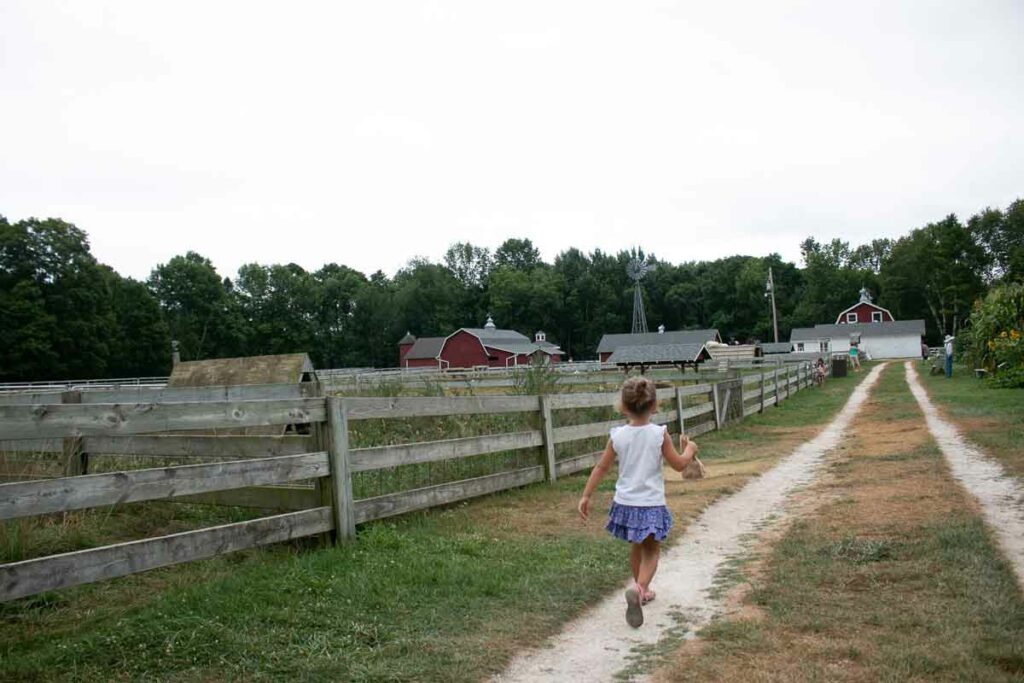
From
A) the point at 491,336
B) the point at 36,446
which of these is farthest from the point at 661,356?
the point at 36,446

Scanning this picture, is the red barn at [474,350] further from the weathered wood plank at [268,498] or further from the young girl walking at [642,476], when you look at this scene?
the young girl walking at [642,476]

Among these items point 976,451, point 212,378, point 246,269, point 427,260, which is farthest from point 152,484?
point 427,260

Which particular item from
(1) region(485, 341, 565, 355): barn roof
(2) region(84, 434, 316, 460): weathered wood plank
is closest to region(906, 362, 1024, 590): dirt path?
(2) region(84, 434, 316, 460): weathered wood plank

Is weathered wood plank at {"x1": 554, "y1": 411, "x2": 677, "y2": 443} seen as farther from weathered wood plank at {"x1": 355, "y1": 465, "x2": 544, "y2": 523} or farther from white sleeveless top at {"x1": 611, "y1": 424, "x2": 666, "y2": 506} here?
white sleeveless top at {"x1": 611, "y1": 424, "x2": 666, "y2": 506}

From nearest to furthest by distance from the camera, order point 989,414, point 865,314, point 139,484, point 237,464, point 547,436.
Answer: point 139,484
point 237,464
point 547,436
point 989,414
point 865,314

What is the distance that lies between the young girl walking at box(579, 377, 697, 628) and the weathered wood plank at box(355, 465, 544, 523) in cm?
209

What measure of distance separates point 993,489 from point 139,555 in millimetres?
8006

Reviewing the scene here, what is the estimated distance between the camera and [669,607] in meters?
4.81

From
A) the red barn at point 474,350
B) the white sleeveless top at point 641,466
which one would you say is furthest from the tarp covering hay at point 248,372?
the red barn at point 474,350

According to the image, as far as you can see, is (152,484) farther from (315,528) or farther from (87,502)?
(315,528)

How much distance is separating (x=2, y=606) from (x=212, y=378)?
37.1ft

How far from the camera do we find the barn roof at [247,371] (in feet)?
50.5

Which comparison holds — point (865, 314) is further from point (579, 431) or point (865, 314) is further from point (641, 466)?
point (641, 466)

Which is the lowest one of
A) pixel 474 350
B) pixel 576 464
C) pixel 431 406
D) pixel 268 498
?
pixel 576 464
